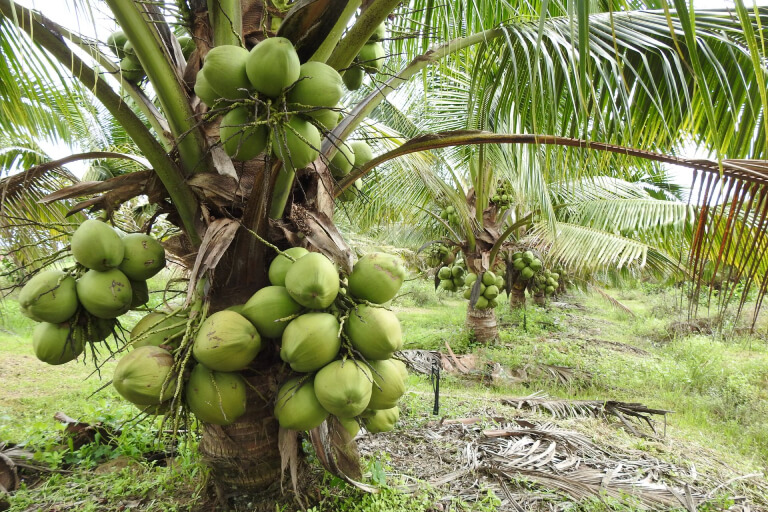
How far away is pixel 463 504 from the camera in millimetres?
1992

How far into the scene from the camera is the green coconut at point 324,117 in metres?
1.21

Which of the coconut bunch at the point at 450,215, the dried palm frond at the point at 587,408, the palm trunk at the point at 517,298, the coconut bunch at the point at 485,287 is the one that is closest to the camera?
the dried palm frond at the point at 587,408

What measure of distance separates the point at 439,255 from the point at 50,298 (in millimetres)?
5866

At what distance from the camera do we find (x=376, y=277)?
4.69 feet

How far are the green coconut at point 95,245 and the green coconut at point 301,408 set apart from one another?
0.70 m

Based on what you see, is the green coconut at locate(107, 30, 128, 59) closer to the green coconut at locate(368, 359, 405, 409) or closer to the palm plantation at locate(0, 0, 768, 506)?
the palm plantation at locate(0, 0, 768, 506)

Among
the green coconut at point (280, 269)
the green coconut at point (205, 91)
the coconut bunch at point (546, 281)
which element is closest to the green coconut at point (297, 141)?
the green coconut at point (205, 91)

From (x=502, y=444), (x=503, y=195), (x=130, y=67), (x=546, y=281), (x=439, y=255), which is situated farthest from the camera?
(x=546, y=281)

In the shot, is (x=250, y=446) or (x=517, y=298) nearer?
(x=250, y=446)

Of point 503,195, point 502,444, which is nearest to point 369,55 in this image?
point 502,444

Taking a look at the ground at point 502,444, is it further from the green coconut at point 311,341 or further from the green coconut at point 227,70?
→ the green coconut at point 227,70

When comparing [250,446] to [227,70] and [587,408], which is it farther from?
[587,408]

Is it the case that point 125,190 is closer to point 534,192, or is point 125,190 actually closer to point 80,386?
point 534,192

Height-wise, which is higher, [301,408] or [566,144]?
[566,144]
